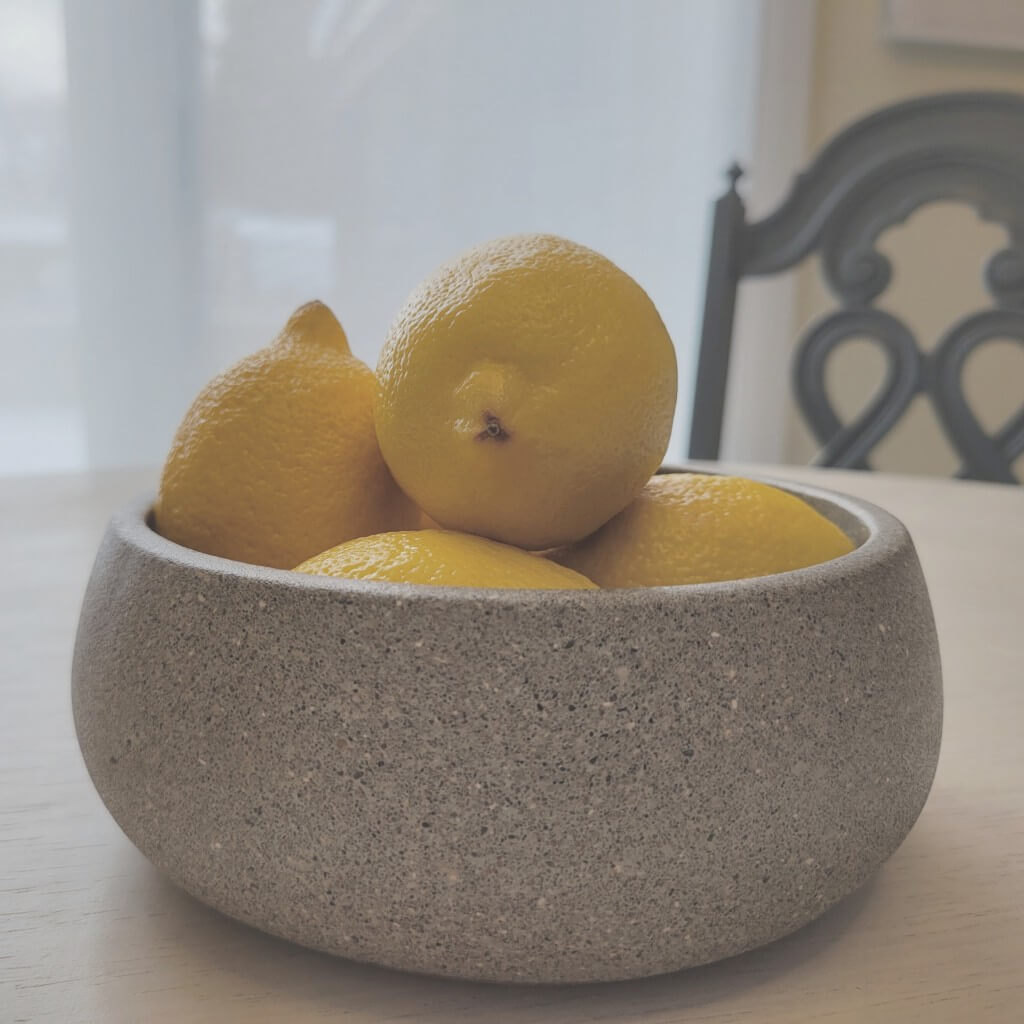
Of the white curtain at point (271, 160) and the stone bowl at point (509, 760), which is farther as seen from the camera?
the white curtain at point (271, 160)

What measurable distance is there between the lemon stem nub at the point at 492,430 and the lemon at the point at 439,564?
3cm

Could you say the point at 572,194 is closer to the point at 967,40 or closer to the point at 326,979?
the point at 967,40

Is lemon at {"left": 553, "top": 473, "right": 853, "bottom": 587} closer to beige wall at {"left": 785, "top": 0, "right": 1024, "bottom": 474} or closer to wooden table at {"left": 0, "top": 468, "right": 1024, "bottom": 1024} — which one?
wooden table at {"left": 0, "top": 468, "right": 1024, "bottom": 1024}

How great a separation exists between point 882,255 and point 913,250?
1.11 metres

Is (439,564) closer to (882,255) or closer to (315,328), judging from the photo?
(315,328)

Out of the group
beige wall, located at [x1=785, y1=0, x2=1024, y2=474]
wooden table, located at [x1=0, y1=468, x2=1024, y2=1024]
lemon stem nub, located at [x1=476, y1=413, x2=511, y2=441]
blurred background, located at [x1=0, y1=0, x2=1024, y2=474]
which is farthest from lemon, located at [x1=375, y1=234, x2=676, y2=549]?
beige wall, located at [x1=785, y1=0, x2=1024, y2=474]

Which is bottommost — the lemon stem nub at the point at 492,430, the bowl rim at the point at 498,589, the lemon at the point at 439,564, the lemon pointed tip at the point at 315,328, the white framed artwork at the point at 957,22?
the lemon at the point at 439,564

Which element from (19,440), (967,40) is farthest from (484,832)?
(967,40)

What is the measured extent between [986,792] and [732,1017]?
182 millimetres

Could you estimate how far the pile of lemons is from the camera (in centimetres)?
31

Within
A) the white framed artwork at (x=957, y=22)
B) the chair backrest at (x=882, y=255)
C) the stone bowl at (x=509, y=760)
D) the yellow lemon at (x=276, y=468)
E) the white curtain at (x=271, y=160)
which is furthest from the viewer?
the white framed artwork at (x=957, y=22)

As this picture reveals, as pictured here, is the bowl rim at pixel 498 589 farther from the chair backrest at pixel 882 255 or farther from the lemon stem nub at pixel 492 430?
the chair backrest at pixel 882 255

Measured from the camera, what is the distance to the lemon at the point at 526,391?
1.03 feet

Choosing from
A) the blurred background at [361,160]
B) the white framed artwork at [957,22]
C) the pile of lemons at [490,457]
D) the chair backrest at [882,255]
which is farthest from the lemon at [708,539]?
the white framed artwork at [957,22]
